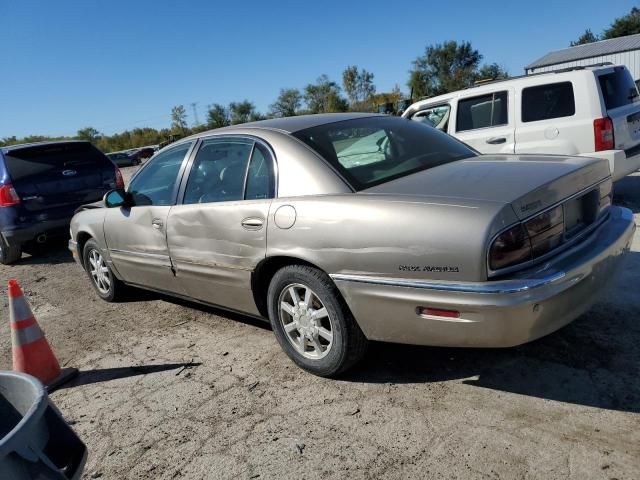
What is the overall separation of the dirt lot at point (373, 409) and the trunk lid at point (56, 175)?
3.98 m

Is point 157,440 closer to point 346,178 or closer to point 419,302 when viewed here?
point 419,302

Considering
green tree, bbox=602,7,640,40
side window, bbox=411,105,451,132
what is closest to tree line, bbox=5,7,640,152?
green tree, bbox=602,7,640,40

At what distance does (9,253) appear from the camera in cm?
762

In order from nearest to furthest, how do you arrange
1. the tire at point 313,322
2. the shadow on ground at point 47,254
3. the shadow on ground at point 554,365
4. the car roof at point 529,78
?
the shadow on ground at point 554,365, the tire at point 313,322, the car roof at point 529,78, the shadow on ground at point 47,254

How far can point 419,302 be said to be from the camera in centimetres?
257

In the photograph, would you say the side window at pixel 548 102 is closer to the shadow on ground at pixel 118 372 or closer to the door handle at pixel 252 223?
the door handle at pixel 252 223

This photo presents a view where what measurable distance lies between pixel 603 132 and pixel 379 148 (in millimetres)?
Answer: 4022

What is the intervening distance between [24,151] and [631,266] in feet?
25.2

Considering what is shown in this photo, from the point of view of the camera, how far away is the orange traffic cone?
12.1ft

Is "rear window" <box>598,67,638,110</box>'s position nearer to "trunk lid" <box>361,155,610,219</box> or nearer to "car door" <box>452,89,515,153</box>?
"car door" <box>452,89,515,153</box>

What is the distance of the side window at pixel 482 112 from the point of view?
23.1 ft

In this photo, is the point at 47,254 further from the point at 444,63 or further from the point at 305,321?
the point at 444,63

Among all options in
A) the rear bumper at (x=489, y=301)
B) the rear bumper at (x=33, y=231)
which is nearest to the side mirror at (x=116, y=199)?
the rear bumper at (x=489, y=301)

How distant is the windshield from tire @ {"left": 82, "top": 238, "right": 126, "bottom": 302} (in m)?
2.81
